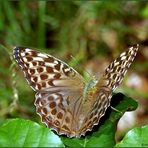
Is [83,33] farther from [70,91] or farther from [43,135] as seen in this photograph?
[43,135]

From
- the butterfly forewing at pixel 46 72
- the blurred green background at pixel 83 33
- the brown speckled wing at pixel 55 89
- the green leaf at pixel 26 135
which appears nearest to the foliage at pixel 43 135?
the green leaf at pixel 26 135

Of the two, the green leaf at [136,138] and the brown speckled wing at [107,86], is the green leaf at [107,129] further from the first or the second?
the green leaf at [136,138]

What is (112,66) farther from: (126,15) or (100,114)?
A: (126,15)

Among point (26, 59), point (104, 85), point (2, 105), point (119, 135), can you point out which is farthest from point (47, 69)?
point (119, 135)

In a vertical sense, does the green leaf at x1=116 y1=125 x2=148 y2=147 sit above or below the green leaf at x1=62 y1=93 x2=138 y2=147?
above

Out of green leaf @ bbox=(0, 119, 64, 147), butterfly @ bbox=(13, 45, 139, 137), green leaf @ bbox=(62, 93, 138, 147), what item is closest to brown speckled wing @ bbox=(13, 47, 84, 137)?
butterfly @ bbox=(13, 45, 139, 137)

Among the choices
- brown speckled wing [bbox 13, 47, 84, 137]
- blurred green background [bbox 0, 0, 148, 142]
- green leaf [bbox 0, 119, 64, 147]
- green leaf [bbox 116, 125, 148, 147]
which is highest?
green leaf [bbox 116, 125, 148, 147]

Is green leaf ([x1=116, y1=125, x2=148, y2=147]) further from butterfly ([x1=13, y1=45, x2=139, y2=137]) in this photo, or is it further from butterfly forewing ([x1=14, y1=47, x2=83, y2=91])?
butterfly forewing ([x1=14, y1=47, x2=83, y2=91])

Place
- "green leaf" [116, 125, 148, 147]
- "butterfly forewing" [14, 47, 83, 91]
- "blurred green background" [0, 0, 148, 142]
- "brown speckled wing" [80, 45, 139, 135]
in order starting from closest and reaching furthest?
"green leaf" [116, 125, 148, 147] → "brown speckled wing" [80, 45, 139, 135] → "butterfly forewing" [14, 47, 83, 91] → "blurred green background" [0, 0, 148, 142]
